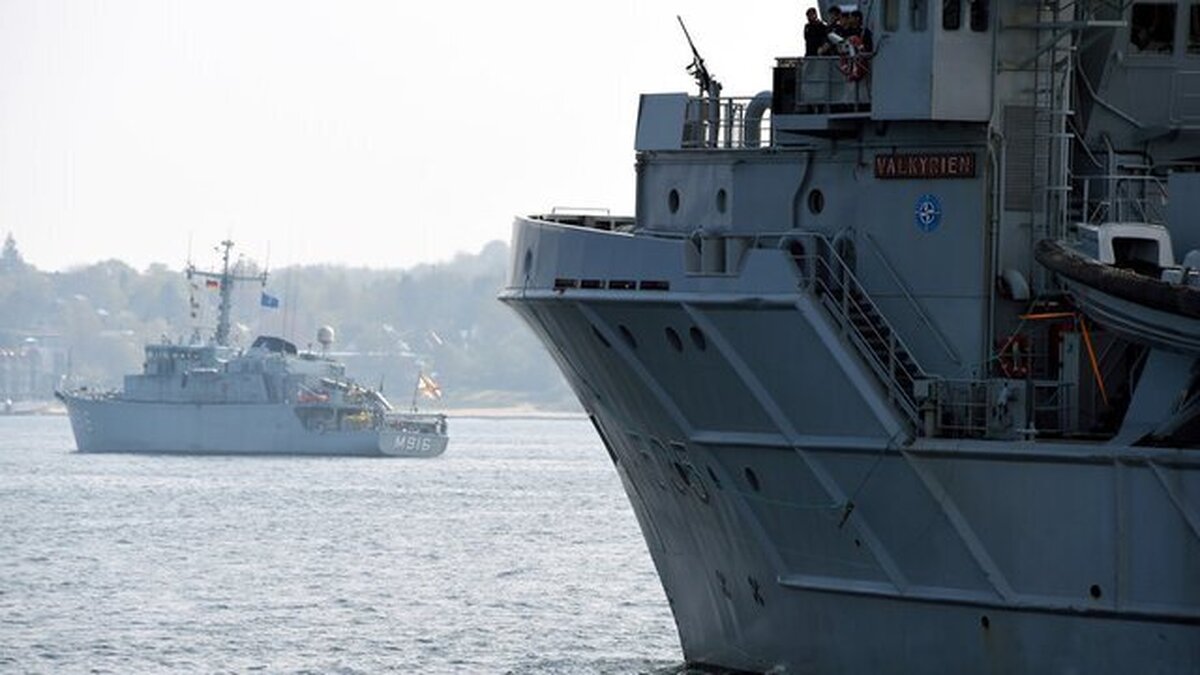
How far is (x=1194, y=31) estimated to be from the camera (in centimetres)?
3588

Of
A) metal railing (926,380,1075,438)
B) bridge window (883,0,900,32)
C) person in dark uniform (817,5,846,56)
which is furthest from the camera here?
person in dark uniform (817,5,846,56)

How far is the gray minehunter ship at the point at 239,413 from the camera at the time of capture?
17062cm

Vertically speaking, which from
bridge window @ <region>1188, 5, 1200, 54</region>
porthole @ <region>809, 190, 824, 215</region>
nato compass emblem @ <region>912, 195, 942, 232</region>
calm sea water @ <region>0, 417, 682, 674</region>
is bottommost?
calm sea water @ <region>0, 417, 682, 674</region>

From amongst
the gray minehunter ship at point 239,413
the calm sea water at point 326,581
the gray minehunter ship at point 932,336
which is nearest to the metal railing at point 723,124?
the gray minehunter ship at point 932,336

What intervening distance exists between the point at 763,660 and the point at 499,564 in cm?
3569

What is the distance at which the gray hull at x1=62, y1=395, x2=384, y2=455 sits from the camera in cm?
17045

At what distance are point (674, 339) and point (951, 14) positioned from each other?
4673 mm

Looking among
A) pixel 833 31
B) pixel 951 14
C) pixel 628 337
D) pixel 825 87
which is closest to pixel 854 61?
pixel 825 87

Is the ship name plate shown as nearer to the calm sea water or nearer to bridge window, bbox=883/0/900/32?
bridge window, bbox=883/0/900/32

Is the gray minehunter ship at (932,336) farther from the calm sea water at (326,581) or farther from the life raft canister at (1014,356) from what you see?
the calm sea water at (326,581)

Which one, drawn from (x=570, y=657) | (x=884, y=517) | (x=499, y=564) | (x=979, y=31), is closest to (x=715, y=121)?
(x=979, y=31)

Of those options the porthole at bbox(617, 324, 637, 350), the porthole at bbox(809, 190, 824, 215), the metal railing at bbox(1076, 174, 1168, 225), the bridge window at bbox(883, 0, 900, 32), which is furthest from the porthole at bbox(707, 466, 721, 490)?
the bridge window at bbox(883, 0, 900, 32)

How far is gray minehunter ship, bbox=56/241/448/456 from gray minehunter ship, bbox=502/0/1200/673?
135407 millimetres

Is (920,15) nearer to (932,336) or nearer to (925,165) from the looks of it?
(925,165)
